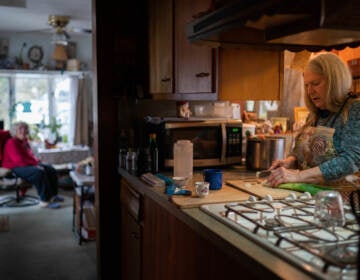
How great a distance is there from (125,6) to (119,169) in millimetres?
1102

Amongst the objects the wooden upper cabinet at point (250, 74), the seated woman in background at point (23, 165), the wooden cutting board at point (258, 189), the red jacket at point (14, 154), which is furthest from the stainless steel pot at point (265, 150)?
the red jacket at point (14, 154)

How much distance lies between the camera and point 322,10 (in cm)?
135

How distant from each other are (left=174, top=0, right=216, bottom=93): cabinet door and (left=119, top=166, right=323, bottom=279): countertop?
0.64m

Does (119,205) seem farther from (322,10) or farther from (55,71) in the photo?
(55,71)

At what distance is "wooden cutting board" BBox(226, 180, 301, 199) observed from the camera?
6.26ft

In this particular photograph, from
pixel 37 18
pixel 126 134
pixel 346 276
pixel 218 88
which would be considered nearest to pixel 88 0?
pixel 37 18

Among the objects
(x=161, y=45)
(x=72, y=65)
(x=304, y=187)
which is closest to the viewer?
(x=304, y=187)

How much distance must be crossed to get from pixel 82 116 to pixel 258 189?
5.80 meters

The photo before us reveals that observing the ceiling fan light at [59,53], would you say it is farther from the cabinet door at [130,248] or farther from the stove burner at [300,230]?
the stove burner at [300,230]

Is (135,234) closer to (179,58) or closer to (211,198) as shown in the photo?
(211,198)

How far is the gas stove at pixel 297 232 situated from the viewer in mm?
1066

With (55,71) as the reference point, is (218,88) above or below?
below

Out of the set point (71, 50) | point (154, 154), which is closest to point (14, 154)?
point (71, 50)

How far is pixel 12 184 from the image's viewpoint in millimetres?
5820
